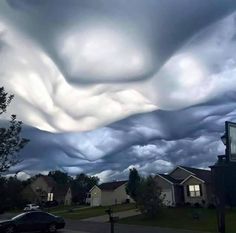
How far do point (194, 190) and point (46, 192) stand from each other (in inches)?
2040

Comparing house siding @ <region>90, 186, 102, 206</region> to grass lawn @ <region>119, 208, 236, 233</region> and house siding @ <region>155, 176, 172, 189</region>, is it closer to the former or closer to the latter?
house siding @ <region>155, 176, 172, 189</region>

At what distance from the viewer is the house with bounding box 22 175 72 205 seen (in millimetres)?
89500

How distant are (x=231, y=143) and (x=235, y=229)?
606 inches

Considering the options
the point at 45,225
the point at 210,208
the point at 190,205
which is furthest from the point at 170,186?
the point at 45,225

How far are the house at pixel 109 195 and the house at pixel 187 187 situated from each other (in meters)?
20.7

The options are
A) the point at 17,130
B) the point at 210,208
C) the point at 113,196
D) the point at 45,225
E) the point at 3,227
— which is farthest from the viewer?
the point at 113,196

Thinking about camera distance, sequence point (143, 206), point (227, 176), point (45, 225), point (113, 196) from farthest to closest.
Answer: point (113, 196) < point (143, 206) < point (45, 225) < point (227, 176)

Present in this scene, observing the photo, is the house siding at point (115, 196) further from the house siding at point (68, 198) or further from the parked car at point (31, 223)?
the parked car at point (31, 223)

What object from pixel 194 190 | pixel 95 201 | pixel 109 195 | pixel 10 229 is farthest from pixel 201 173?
pixel 10 229

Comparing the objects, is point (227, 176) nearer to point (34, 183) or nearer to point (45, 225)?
point (45, 225)

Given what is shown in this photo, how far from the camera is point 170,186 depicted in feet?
173

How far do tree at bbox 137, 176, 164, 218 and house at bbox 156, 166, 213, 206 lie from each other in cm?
1056

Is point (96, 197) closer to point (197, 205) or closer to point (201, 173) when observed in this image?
point (201, 173)

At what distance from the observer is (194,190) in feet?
169
